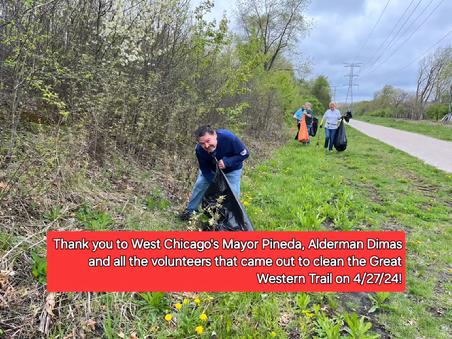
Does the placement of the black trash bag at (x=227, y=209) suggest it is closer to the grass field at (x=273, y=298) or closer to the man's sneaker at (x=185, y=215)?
the man's sneaker at (x=185, y=215)

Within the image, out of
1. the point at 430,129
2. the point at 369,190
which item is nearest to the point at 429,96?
the point at 430,129

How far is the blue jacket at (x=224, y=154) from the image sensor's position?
376 cm

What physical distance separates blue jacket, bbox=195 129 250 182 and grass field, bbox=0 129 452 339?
2.58 feet

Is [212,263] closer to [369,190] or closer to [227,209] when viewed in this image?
[227,209]

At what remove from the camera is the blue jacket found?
376 centimetres

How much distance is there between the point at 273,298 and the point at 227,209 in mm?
1180

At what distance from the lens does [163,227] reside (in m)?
3.51

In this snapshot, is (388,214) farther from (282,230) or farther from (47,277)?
(47,277)

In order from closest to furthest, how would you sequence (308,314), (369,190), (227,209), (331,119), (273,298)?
(308,314), (273,298), (227,209), (369,190), (331,119)

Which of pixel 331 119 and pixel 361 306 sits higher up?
pixel 331 119

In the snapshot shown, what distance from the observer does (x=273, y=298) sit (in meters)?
2.62

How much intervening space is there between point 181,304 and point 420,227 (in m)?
3.78

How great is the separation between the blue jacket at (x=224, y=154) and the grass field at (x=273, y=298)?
2.58ft

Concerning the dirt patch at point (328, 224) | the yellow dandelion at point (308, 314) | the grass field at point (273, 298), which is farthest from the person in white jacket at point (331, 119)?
the yellow dandelion at point (308, 314)
